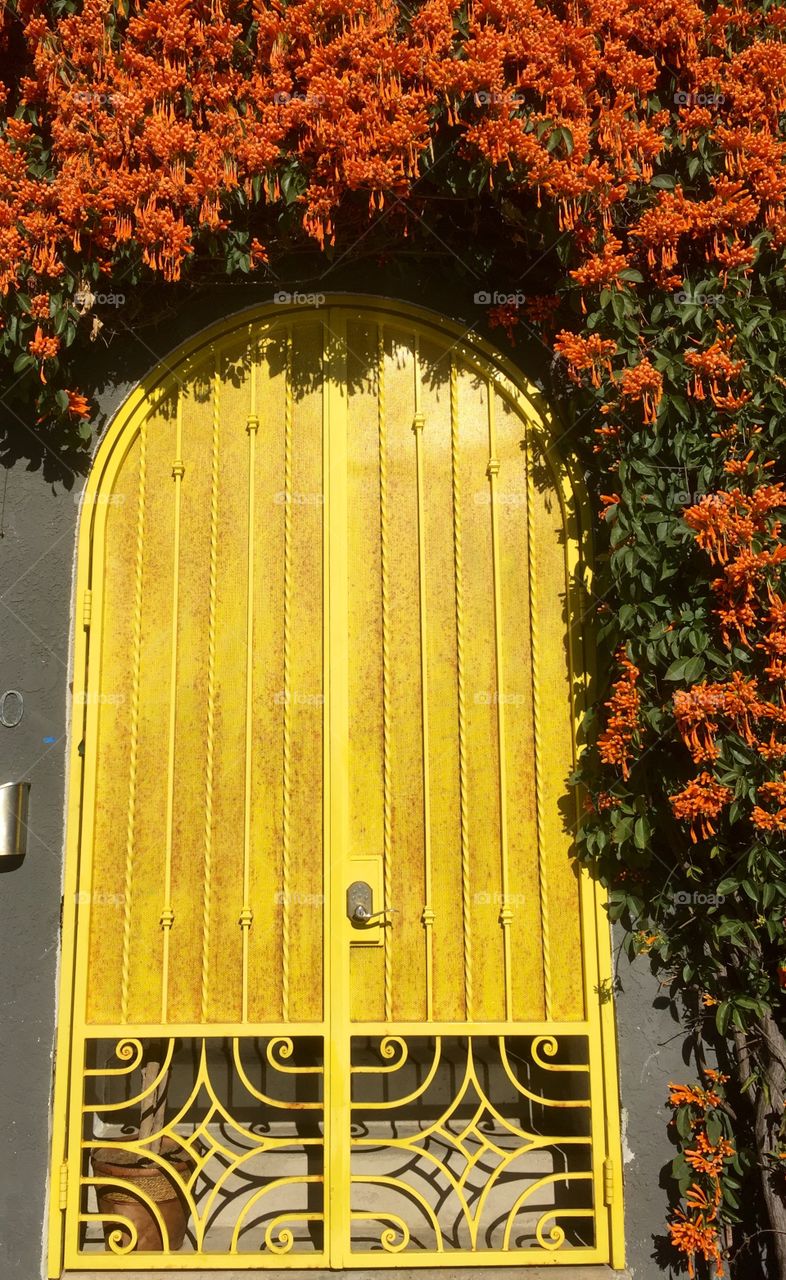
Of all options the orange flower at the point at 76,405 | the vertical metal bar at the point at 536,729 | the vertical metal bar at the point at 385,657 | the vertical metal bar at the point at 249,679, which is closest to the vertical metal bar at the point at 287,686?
the vertical metal bar at the point at 249,679

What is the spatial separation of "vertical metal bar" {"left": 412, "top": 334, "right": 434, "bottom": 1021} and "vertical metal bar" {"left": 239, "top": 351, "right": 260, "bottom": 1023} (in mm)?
622

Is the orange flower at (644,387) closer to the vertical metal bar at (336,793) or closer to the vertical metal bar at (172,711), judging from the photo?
the vertical metal bar at (336,793)

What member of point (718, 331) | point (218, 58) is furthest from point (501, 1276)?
point (218, 58)

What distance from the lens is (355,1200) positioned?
3.53 meters

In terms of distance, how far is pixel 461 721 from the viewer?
355 centimetres

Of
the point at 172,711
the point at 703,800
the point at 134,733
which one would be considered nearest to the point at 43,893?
the point at 134,733

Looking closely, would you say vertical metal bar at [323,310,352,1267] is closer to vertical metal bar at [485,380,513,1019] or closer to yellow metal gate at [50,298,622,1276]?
yellow metal gate at [50,298,622,1276]

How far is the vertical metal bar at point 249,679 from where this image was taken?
11.2 feet

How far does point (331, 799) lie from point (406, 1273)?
5.09 feet

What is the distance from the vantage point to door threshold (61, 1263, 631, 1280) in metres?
3.15

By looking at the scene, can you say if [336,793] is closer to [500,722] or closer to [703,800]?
[500,722]

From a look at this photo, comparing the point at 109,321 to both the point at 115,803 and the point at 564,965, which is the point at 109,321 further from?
the point at 564,965

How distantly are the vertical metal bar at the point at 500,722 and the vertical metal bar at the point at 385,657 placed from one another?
0.40 metres

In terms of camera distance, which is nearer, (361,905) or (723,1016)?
(723,1016)
